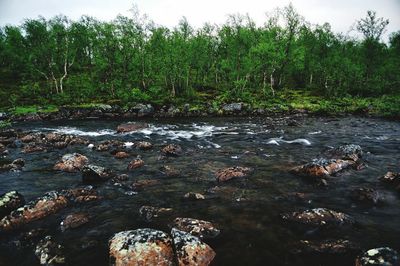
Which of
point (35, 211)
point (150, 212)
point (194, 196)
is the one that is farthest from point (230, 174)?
point (35, 211)

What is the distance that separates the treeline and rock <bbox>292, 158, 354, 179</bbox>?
33955 mm

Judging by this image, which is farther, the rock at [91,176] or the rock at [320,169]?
the rock at [91,176]

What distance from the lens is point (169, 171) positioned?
549 inches

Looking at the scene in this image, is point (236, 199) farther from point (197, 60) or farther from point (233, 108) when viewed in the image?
point (197, 60)

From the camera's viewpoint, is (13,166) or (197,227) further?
(13,166)

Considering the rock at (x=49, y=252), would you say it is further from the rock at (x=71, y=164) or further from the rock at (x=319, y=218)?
the rock at (x=71, y=164)

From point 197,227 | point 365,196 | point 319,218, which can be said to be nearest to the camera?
point 197,227

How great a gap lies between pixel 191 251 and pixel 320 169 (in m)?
7.91

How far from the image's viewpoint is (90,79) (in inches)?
2287

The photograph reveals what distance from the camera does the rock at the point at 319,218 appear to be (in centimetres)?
859

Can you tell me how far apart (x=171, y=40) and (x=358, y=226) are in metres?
49.2

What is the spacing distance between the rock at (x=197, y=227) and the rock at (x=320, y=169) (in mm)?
Answer: 5964

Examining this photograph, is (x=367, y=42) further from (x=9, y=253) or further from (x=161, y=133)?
(x=9, y=253)

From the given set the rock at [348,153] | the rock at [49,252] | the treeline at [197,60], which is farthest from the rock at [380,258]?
the treeline at [197,60]
